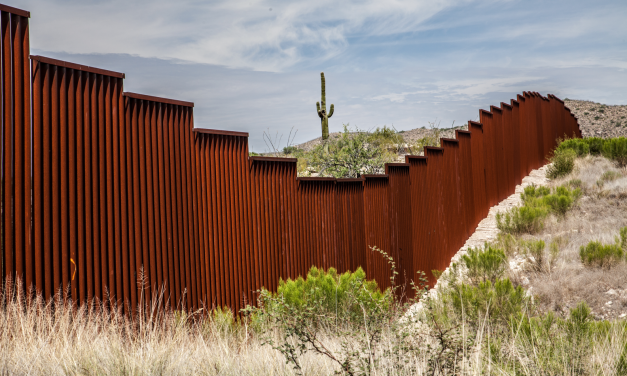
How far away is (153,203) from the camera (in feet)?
19.1

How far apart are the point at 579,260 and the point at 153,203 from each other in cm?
790

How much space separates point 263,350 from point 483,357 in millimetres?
2122

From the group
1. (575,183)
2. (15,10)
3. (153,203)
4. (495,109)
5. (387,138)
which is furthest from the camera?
(387,138)

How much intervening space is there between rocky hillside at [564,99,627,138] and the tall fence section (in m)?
48.4

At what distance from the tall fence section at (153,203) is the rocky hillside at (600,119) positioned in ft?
159

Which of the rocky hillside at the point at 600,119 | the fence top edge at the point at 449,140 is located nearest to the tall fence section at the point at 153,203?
the fence top edge at the point at 449,140

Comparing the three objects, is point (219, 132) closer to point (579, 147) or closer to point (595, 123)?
point (579, 147)

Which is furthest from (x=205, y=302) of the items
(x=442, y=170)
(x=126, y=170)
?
(x=442, y=170)

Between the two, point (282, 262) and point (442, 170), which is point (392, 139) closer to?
point (442, 170)

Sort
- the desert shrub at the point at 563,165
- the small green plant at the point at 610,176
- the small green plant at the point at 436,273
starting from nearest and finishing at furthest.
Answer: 1. the small green plant at the point at 436,273
2. the small green plant at the point at 610,176
3. the desert shrub at the point at 563,165

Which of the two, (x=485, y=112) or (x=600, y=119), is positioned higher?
(x=600, y=119)

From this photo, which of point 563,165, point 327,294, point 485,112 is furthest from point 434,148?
point 563,165

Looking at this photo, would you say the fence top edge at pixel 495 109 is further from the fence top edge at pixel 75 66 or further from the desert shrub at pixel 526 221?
the fence top edge at pixel 75 66

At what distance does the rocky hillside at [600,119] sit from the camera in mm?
50688
